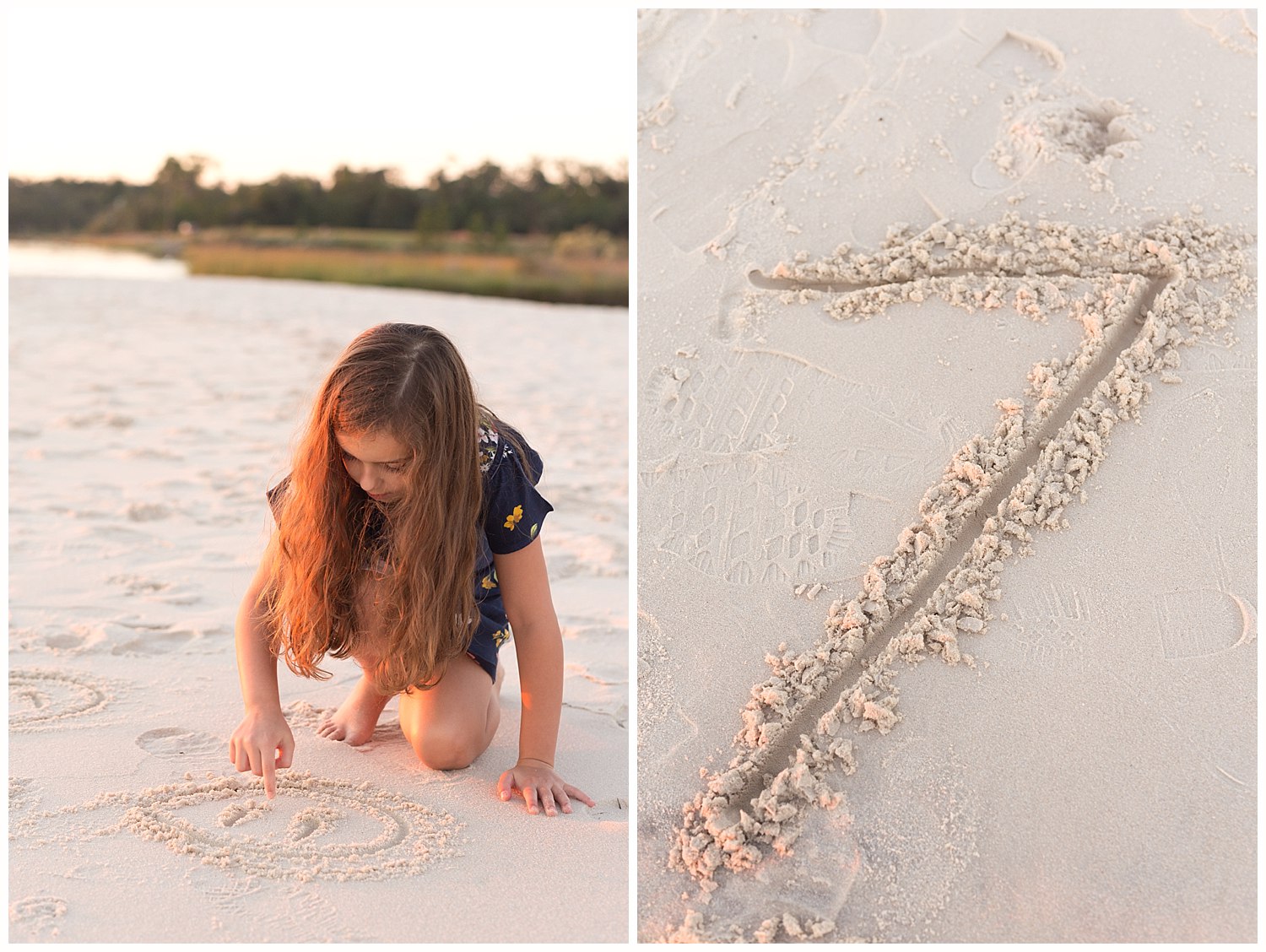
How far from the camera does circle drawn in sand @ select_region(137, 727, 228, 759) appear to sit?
70.5 inches

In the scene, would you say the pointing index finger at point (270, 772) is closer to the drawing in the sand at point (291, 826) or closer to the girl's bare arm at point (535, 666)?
the drawing in the sand at point (291, 826)

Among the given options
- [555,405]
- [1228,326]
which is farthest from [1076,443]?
[555,405]

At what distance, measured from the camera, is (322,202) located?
44.8 feet

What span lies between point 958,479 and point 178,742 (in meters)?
1.47

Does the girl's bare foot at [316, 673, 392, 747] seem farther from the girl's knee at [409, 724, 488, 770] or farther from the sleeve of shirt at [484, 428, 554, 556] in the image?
the sleeve of shirt at [484, 428, 554, 556]

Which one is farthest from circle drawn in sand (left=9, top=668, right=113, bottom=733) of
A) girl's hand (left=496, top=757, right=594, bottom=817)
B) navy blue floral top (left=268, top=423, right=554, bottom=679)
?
girl's hand (left=496, top=757, right=594, bottom=817)

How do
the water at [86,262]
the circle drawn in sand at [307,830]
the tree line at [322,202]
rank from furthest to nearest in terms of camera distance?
1. the tree line at [322,202]
2. the water at [86,262]
3. the circle drawn in sand at [307,830]

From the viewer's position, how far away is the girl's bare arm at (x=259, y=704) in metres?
1.68

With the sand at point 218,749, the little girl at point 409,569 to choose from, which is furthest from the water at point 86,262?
the little girl at point 409,569

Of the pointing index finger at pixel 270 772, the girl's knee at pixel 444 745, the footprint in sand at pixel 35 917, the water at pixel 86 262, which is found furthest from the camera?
the water at pixel 86 262

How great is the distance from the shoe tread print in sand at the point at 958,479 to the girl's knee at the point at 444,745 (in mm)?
405

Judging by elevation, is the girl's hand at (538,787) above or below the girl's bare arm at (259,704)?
below

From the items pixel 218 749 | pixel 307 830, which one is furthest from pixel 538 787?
pixel 218 749

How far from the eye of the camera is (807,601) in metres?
1.84
